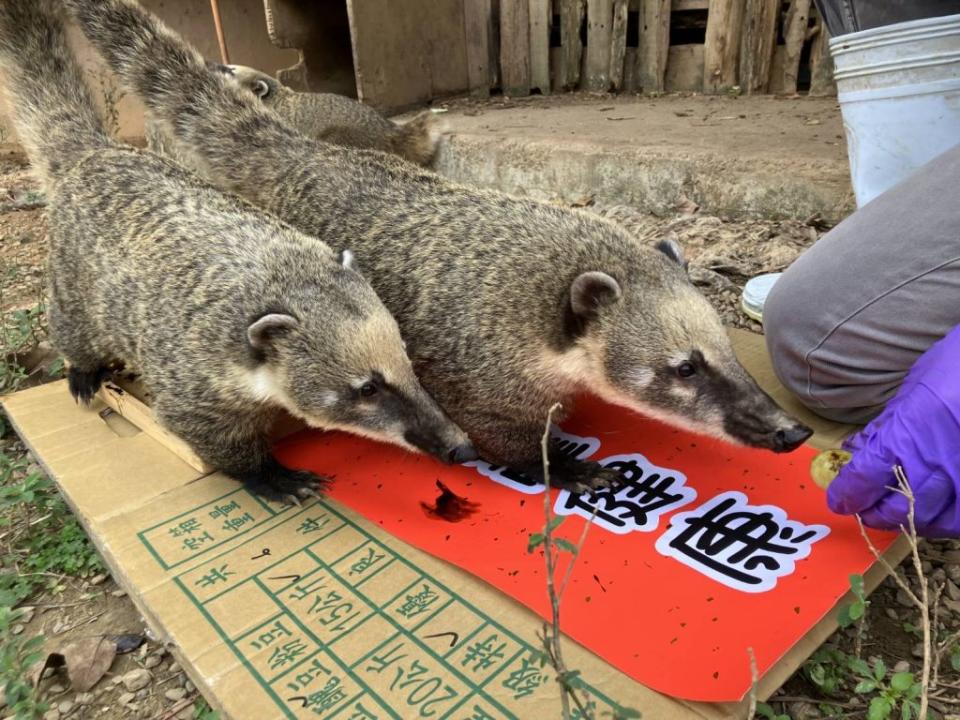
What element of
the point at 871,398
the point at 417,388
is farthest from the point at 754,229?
the point at 417,388

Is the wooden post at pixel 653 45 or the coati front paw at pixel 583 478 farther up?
the wooden post at pixel 653 45

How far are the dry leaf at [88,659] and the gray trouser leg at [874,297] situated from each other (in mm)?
2457

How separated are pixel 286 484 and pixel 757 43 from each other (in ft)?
17.7

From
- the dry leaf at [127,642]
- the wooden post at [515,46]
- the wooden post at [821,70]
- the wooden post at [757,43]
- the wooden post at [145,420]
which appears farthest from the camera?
the wooden post at [515,46]

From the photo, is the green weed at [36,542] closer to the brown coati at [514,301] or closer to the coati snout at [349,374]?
the coati snout at [349,374]

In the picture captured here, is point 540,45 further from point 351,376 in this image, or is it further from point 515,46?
point 351,376

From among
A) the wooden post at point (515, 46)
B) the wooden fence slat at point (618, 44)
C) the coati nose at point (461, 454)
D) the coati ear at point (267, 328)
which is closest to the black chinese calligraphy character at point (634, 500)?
the coati nose at point (461, 454)

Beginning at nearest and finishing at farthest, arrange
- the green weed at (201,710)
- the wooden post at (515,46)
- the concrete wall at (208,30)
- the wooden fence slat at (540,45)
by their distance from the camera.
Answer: the green weed at (201,710), the wooden fence slat at (540,45), the wooden post at (515,46), the concrete wall at (208,30)

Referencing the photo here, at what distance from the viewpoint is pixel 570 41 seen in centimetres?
684

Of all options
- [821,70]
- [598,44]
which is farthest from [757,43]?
[598,44]

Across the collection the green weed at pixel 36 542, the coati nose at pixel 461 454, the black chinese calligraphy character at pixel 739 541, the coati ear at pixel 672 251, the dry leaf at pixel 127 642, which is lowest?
the dry leaf at pixel 127 642

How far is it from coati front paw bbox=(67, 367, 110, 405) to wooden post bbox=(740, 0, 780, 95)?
214 inches

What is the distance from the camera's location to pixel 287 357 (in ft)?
7.69

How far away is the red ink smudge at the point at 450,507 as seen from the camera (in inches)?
94.6
